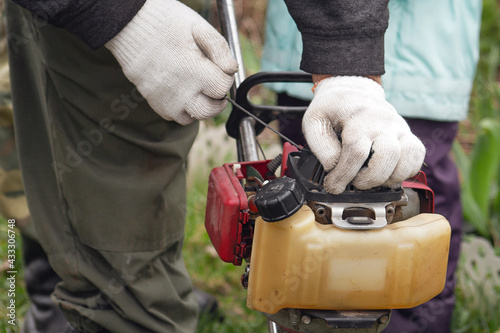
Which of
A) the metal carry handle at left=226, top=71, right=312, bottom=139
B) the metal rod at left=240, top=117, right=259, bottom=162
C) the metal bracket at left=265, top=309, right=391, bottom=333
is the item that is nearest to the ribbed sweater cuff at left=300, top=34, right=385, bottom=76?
the metal carry handle at left=226, top=71, right=312, bottom=139

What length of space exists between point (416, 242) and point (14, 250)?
1898mm

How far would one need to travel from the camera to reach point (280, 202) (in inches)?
42.8

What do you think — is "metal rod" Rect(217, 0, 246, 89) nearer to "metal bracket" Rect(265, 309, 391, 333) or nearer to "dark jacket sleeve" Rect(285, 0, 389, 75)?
"dark jacket sleeve" Rect(285, 0, 389, 75)

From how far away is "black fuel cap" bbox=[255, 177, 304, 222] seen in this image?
1.09m

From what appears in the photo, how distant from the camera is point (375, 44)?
1322 millimetres

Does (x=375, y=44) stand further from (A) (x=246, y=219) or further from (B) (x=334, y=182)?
(A) (x=246, y=219)

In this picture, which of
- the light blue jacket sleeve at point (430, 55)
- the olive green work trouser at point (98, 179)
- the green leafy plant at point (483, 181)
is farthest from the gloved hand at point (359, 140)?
the green leafy plant at point (483, 181)

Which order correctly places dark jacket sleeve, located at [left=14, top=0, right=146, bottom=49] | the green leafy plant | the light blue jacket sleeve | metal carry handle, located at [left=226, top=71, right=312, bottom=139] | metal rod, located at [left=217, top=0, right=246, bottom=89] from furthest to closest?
the green leafy plant < the light blue jacket sleeve < metal rod, located at [left=217, top=0, right=246, bottom=89] < metal carry handle, located at [left=226, top=71, right=312, bottom=139] < dark jacket sleeve, located at [left=14, top=0, right=146, bottom=49]

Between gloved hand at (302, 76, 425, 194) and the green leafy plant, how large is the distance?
52.5 inches

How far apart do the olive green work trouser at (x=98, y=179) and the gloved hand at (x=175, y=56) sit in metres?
0.25

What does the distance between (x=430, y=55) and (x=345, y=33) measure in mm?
706

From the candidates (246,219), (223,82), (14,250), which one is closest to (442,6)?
(223,82)

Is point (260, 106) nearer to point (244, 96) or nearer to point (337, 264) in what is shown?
point (244, 96)

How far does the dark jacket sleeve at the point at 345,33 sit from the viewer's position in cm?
129
